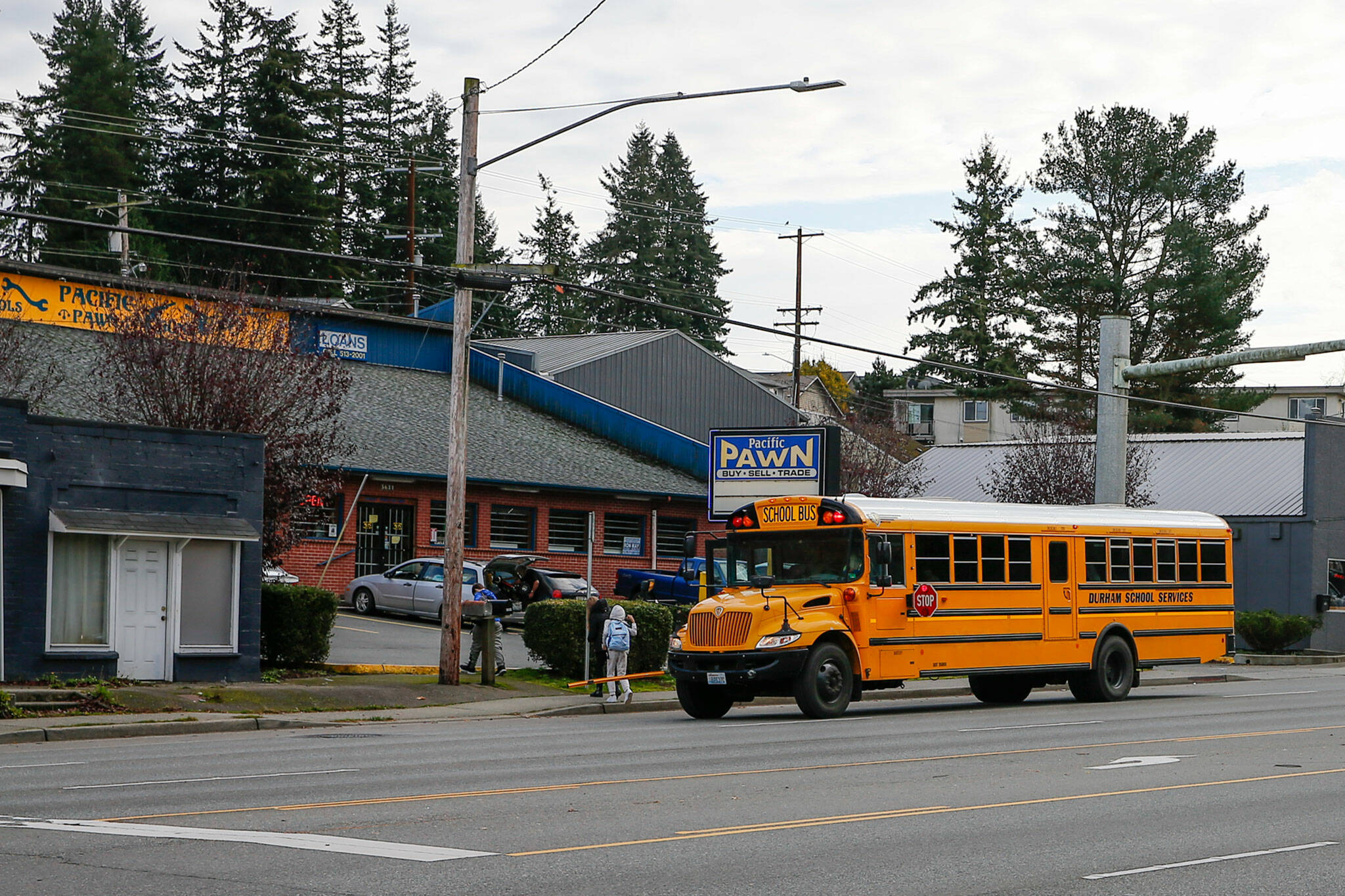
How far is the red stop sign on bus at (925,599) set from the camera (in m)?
22.5

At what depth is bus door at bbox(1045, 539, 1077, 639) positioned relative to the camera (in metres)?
24.7

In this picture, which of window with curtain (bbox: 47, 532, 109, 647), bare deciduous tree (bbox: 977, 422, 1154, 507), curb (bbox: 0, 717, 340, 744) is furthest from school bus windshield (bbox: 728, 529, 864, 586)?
bare deciduous tree (bbox: 977, 422, 1154, 507)

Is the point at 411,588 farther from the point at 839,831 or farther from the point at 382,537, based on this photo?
the point at 839,831

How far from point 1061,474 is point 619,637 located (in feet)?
85.3

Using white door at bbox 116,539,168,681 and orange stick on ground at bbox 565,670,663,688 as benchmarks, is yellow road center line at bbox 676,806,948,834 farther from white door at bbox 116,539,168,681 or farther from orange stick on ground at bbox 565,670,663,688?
white door at bbox 116,539,168,681

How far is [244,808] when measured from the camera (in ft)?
38.9

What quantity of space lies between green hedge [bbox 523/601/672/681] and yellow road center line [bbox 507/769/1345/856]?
590 inches

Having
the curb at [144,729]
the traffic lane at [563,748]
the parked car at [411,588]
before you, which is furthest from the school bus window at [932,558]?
the parked car at [411,588]

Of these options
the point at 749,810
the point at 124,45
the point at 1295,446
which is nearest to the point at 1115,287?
the point at 1295,446

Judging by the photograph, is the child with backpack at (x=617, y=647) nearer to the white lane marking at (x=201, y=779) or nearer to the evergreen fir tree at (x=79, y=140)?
the white lane marking at (x=201, y=779)

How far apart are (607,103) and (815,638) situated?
26.8 feet

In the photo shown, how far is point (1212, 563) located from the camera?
27.9 metres

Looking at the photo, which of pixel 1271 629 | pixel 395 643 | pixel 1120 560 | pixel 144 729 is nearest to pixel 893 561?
pixel 1120 560

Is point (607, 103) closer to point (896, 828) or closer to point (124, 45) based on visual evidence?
point (896, 828)
